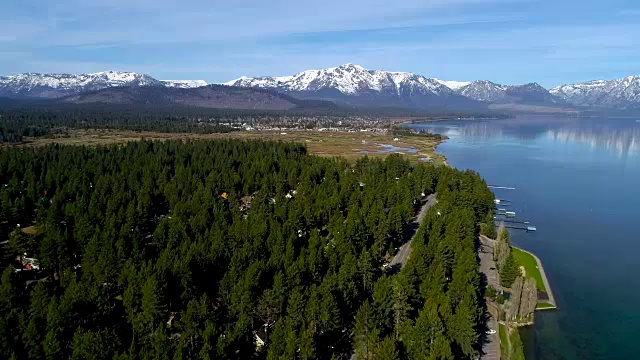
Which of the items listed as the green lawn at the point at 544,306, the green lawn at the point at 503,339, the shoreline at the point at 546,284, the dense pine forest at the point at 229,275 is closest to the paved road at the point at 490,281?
the green lawn at the point at 503,339

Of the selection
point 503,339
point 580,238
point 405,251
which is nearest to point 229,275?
point 503,339

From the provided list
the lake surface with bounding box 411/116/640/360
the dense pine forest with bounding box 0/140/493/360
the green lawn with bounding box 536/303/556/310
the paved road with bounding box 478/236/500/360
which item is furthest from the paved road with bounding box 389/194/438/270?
the lake surface with bounding box 411/116/640/360

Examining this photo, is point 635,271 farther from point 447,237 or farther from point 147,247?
point 147,247

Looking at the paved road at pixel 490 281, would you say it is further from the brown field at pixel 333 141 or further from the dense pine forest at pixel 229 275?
the brown field at pixel 333 141

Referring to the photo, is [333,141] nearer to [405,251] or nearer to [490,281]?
[405,251]

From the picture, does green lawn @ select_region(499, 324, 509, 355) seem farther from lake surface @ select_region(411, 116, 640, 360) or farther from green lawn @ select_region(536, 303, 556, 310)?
green lawn @ select_region(536, 303, 556, 310)

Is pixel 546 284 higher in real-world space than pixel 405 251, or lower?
lower
